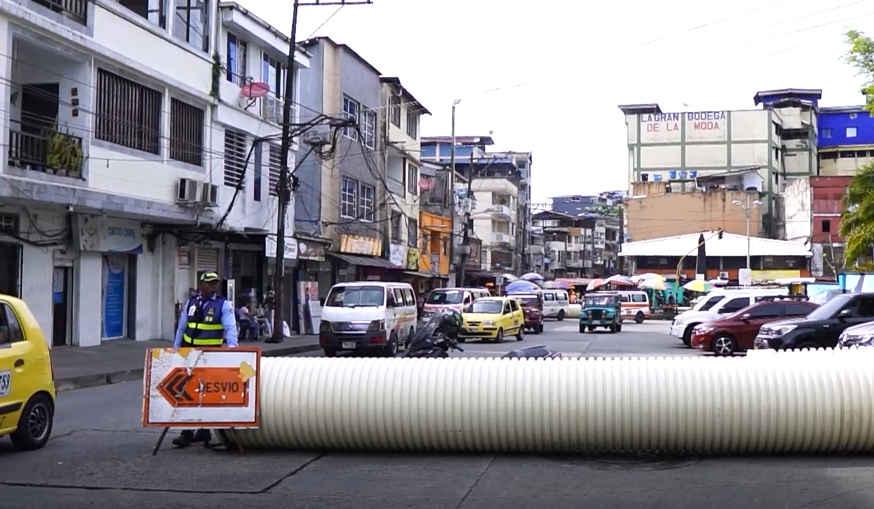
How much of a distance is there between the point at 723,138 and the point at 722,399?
8953 centimetres

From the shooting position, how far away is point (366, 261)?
4128 cm

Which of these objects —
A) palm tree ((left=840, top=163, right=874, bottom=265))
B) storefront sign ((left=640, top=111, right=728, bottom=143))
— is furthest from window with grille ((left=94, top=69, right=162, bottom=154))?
storefront sign ((left=640, top=111, right=728, bottom=143))

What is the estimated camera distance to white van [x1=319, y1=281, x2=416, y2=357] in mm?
23797

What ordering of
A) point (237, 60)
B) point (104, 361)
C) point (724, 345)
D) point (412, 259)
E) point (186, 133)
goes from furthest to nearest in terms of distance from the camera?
point (412, 259)
point (237, 60)
point (186, 133)
point (724, 345)
point (104, 361)

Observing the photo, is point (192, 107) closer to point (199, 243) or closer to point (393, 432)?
point (199, 243)

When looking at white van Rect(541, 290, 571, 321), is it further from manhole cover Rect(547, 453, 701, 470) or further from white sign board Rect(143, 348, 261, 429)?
white sign board Rect(143, 348, 261, 429)

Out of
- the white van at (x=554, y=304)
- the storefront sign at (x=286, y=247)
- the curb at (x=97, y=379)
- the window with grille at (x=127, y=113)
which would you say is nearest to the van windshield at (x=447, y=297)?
the storefront sign at (x=286, y=247)

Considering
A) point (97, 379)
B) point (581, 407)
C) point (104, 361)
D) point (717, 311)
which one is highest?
point (717, 311)

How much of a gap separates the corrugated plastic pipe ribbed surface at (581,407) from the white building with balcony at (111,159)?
1201cm

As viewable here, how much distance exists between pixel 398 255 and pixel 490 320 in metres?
16.3

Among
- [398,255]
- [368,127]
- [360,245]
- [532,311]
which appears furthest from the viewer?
[398,255]

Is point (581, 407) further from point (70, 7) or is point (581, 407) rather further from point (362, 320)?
→ point (70, 7)

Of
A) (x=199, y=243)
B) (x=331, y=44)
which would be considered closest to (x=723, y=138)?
(x=331, y=44)

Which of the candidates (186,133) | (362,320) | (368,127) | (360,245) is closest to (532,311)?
(360,245)
